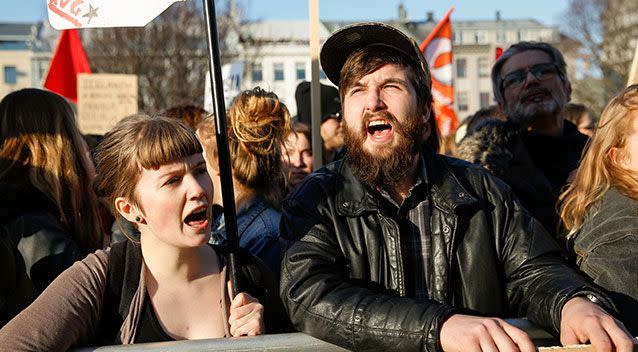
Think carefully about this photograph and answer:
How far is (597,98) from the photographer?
45.7 m

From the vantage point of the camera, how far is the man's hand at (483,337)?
6.95 feet

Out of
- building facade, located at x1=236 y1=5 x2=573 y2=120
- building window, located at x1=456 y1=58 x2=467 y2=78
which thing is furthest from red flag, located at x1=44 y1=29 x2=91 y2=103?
building window, located at x1=456 y1=58 x2=467 y2=78

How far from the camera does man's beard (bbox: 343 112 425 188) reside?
269 cm

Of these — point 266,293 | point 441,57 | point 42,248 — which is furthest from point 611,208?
point 441,57

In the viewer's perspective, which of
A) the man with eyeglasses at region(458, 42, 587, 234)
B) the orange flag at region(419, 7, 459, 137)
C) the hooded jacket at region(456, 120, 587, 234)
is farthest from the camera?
the orange flag at region(419, 7, 459, 137)

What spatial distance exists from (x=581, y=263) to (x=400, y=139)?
68cm

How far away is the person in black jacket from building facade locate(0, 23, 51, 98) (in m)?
82.9

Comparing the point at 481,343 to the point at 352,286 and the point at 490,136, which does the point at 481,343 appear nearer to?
the point at 352,286

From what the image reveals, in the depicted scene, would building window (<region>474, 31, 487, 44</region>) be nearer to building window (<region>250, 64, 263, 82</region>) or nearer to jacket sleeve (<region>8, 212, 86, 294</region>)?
building window (<region>250, 64, 263, 82</region>)

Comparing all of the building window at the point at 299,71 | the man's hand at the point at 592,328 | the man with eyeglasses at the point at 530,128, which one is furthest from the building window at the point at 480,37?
the man's hand at the point at 592,328

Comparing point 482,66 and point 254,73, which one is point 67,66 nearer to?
point 254,73

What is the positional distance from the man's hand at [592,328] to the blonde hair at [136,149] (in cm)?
126

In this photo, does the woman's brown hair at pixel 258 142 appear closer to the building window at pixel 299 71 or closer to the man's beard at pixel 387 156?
the man's beard at pixel 387 156

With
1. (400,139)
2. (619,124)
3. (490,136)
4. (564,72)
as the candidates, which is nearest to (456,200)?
(400,139)
